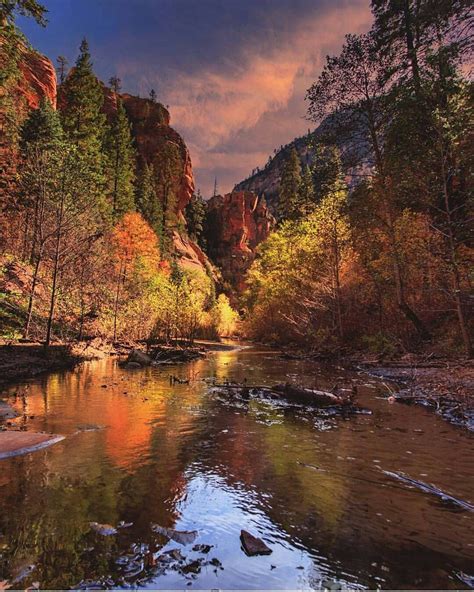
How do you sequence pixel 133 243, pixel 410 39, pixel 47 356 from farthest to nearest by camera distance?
pixel 133 243
pixel 410 39
pixel 47 356

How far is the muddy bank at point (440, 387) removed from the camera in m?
10.5

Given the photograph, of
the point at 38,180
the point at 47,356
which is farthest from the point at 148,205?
the point at 47,356

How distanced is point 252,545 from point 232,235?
10667 cm

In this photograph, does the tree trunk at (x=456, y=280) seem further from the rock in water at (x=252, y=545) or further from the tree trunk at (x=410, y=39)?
the rock in water at (x=252, y=545)

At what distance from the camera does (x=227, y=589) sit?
11.5ft

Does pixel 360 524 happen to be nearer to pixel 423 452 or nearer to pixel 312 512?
pixel 312 512

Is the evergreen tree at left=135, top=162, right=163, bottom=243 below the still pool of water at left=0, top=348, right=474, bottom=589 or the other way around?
the other way around

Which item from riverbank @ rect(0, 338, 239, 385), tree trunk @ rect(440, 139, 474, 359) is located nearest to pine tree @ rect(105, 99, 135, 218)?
riverbank @ rect(0, 338, 239, 385)

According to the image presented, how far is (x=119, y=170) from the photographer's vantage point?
56250 mm

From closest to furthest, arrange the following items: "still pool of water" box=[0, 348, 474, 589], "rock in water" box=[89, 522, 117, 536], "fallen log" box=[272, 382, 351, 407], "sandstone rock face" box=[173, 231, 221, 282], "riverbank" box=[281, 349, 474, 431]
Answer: "still pool of water" box=[0, 348, 474, 589]
"rock in water" box=[89, 522, 117, 536]
"riverbank" box=[281, 349, 474, 431]
"fallen log" box=[272, 382, 351, 407]
"sandstone rock face" box=[173, 231, 221, 282]

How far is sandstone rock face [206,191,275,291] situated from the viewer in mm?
106375

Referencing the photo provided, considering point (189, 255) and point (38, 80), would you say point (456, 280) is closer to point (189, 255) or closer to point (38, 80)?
point (38, 80)

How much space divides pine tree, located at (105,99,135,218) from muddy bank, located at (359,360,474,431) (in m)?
43.3

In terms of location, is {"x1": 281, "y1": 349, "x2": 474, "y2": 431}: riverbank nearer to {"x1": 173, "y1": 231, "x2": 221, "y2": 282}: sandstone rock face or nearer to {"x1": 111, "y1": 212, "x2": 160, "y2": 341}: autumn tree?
{"x1": 111, "y1": 212, "x2": 160, "y2": 341}: autumn tree
